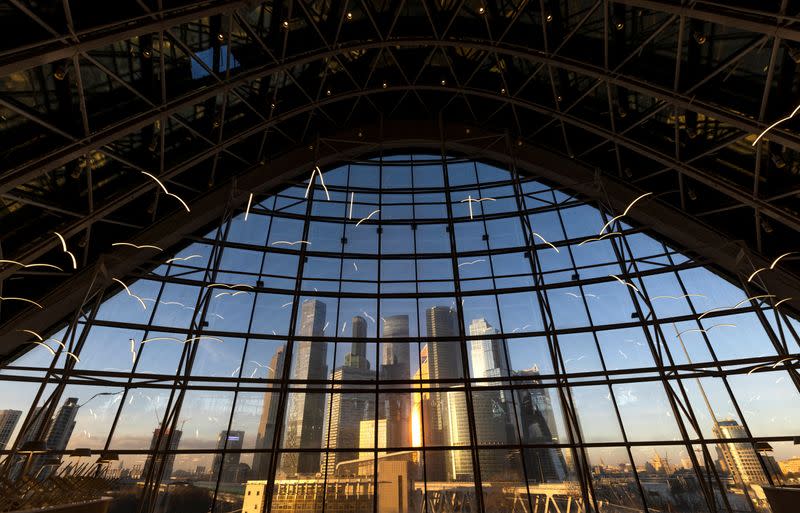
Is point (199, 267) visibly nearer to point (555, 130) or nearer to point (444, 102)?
point (444, 102)

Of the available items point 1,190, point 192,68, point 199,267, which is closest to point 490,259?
Answer: point 199,267

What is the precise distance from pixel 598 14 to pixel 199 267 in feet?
57.6

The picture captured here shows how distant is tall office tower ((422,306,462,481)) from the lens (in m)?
12.2

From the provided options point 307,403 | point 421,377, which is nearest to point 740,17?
point 421,377

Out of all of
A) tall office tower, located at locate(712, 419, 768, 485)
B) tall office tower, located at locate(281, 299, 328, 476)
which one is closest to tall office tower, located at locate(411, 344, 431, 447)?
tall office tower, located at locate(281, 299, 328, 476)

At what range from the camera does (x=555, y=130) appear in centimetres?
1803

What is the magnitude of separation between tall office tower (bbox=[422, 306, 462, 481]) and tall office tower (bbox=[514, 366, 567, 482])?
82.8 inches

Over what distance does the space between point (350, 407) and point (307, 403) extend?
1.56 metres

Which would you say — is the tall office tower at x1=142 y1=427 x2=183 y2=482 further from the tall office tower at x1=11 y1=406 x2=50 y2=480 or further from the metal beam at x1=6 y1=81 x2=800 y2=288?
the metal beam at x1=6 y1=81 x2=800 y2=288

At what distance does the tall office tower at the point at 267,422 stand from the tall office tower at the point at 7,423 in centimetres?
696

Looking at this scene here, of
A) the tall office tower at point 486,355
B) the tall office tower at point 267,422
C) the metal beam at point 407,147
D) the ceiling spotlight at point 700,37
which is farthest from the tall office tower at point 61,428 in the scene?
the ceiling spotlight at point 700,37

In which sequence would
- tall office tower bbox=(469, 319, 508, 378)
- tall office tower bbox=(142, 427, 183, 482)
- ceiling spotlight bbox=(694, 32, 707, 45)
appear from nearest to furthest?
ceiling spotlight bbox=(694, 32, 707, 45)
tall office tower bbox=(142, 427, 183, 482)
tall office tower bbox=(469, 319, 508, 378)

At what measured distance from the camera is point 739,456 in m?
10.8

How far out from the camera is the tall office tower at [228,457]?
11492 mm
